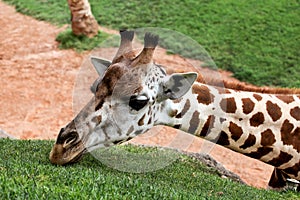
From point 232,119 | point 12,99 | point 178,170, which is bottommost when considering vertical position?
point 12,99

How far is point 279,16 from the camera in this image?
1422 centimetres

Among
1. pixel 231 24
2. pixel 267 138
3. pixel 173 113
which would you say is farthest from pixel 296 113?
pixel 231 24

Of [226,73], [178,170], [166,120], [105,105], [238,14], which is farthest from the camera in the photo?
[238,14]

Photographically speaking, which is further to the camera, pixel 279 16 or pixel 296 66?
pixel 279 16

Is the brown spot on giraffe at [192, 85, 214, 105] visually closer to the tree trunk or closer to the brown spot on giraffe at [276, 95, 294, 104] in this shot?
Answer: the brown spot on giraffe at [276, 95, 294, 104]

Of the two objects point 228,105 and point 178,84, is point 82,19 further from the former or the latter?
point 178,84

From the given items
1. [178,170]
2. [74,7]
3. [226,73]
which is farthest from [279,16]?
[178,170]

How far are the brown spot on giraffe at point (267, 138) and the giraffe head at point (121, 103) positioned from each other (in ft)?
2.85

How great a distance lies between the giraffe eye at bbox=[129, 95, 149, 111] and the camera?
3.88 m

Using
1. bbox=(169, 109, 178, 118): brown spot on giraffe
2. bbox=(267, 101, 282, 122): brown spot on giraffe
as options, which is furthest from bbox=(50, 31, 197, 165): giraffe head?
bbox=(267, 101, 282, 122): brown spot on giraffe

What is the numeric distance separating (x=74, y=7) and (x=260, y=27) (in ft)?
15.2

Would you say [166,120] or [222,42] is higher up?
[166,120]

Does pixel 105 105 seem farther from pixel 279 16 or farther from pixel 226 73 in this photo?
pixel 279 16

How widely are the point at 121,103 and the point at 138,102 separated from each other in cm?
12
